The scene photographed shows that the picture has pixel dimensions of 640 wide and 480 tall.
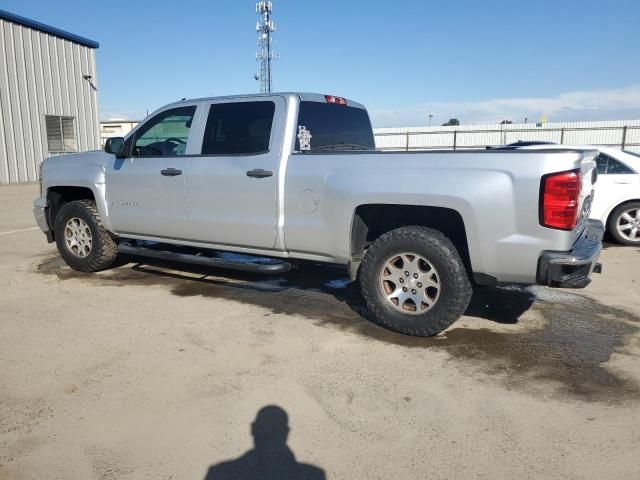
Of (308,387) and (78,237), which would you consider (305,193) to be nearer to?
(308,387)

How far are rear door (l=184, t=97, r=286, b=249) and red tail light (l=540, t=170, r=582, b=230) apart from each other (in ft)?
7.34

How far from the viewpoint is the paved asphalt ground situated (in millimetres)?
2604

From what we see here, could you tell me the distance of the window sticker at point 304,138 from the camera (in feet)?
15.7

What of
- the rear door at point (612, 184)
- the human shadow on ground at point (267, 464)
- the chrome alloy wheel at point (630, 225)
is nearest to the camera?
the human shadow on ground at point (267, 464)

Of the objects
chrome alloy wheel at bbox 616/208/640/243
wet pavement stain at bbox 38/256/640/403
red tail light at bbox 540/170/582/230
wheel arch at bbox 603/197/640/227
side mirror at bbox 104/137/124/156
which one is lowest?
wet pavement stain at bbox 38/256/640/403

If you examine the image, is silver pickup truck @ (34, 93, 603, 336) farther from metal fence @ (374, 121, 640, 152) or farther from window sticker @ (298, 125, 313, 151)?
metal fence @ (374, 121, 640, 152)

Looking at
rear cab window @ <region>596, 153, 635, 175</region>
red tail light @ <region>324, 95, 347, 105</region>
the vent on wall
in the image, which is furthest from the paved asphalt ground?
the vent on wall

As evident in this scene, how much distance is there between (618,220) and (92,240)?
7.53 m

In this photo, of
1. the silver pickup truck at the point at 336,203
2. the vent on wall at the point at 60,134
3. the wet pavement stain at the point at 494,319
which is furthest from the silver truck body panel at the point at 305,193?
the vent on wall at the point at 60,134

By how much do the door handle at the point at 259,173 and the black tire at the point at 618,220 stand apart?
5985 mm

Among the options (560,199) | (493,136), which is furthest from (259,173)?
(493,136)

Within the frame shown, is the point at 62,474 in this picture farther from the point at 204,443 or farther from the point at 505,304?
the point at 505,304

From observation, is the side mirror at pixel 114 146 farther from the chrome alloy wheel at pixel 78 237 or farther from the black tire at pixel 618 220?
the black tire at pixel 618 220

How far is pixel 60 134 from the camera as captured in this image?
2031 centimetres
